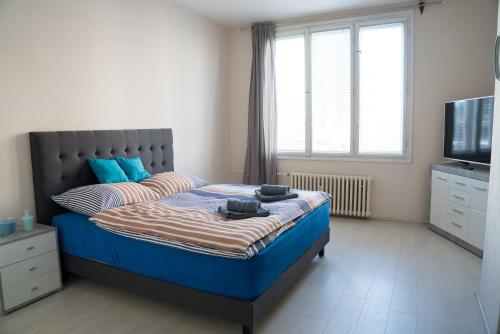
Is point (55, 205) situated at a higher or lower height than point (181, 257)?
higher

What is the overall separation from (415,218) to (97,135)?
150 inches

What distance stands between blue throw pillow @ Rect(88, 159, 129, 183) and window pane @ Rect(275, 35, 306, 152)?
260 cm

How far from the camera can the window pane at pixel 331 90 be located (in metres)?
4.53

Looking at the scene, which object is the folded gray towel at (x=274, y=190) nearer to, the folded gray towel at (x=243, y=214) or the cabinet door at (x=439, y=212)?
the folded gray towel at (x=243, y=214)

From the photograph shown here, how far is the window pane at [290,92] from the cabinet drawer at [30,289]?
3.35m

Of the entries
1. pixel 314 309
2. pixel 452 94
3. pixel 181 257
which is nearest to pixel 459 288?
pixel 314 309

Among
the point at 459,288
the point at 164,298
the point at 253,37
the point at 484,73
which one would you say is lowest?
the point at 459,288

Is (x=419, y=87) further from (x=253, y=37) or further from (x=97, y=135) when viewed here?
(x=97, y=135)

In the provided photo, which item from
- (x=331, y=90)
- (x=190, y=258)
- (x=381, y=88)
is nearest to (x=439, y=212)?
(x=381, y=88)

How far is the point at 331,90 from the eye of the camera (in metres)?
4.63

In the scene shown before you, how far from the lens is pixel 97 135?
311cm

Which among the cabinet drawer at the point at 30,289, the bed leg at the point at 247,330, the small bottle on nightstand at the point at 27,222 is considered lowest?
the bed leg at the point at 247,330

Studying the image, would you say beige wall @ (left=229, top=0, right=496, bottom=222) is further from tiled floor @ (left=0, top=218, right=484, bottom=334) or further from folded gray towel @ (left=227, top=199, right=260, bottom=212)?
folded gray towel @ (left=227, top=199, right=260, bottom=212)

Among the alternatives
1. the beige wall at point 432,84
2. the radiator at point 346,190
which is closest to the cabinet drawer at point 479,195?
the beige wall at point 432,84
